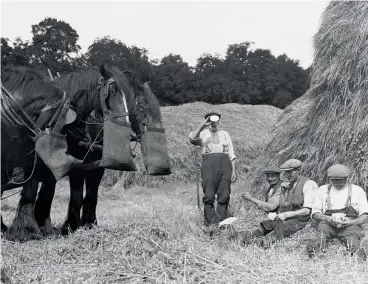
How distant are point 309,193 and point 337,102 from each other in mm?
2478

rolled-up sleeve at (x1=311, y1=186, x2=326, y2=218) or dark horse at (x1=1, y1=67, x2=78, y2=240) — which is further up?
dark horse at (x1=1, y1=67, x2=78, y2=240)

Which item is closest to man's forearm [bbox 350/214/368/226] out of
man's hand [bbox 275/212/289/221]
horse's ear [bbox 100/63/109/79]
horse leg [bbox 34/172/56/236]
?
man's hand [bbox 275/212/289/221]

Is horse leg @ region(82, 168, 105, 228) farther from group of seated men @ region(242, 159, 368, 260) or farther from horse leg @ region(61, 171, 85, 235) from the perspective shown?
group of seated men @ region(242, 159, 368, 260)

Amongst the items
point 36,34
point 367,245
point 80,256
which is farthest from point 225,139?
point 36,34

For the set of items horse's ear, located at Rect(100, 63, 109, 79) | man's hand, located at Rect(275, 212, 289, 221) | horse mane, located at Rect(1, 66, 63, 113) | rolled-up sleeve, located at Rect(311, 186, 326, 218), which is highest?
horse's ear, located at Rect(100, 63, 109, 79)

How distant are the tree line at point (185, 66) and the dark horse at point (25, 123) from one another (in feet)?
87.3

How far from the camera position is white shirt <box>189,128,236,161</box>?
7.71m

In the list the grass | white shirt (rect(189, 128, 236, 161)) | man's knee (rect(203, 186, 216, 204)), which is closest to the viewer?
the grass

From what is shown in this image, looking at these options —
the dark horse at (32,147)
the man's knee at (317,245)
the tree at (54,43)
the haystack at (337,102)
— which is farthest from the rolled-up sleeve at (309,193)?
the tree at (54,43)

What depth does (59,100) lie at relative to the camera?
602cm

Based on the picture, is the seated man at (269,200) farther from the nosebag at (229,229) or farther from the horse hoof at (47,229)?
the horse hoof at (47,229)

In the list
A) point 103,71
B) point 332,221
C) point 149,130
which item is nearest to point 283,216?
point 332,221

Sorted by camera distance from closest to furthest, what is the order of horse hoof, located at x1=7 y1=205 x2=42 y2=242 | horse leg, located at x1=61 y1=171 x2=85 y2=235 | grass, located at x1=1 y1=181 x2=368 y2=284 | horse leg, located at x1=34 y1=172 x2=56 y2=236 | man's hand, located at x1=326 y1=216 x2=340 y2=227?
grass, located at x1=1 y1=181 x2=368 y2=284, man's hand, located at x1=326 y1=216 x2=340 y2=227, horse hoof, located at x1=7 y1=205 x2=42 y2=242, horse leg, located at x1=34 y1=172 x2=56 y2=236, horse leg, located at x1=61 y1=171 x2=85 y2=235

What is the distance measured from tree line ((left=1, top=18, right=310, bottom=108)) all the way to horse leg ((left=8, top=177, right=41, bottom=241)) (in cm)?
2659
